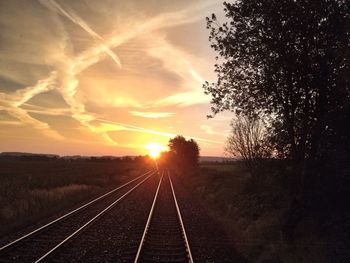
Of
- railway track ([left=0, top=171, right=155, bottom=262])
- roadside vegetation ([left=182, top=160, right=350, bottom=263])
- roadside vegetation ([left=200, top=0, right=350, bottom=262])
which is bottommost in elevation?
railway track ([left=0, top=171, right=155, bottom=262])

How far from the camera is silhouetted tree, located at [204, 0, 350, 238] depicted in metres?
11.4

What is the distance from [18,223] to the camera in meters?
16.4

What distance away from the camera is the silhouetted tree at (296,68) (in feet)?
37.3

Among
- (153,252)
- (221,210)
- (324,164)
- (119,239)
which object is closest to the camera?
(153,252)

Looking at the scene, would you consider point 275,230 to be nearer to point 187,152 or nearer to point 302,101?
point 302,101

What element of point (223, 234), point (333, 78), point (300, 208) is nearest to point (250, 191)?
point (223, 234)

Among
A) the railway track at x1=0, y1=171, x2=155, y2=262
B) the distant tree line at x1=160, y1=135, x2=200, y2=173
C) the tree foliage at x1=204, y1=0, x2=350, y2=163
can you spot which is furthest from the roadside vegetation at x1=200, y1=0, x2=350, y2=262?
the distant tree line at x1=160, y1=135, x2=200, y2=173

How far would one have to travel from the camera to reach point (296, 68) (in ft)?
39.3

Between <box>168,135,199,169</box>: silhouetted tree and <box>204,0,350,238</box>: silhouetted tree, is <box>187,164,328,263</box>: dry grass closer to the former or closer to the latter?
<box>204,0,350,238</box>: silhouetted tree

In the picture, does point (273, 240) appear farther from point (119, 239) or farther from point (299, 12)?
point (299, 12)

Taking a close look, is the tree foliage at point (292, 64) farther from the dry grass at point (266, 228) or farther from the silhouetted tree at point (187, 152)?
the silhouetted tree at point (187, 152)

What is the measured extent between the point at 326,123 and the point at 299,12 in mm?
3712

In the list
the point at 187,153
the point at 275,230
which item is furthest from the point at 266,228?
the point at 187,153

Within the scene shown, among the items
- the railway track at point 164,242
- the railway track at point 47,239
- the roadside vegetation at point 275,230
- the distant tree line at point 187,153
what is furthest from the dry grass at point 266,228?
the distant tree line at point 187,153
